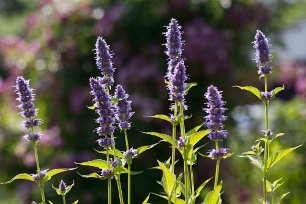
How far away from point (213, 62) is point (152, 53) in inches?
19.9

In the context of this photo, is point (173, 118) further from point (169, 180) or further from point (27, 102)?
point (27, 102)

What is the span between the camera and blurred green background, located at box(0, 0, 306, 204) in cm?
555

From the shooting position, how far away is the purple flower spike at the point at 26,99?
6.78 ft

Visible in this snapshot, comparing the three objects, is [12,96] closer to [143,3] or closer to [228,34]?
[143,3]

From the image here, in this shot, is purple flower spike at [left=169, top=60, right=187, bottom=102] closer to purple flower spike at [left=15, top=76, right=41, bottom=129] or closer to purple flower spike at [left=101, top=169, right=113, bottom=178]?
purple flower spike at [left=101, top=169, right=113, bottom=178]

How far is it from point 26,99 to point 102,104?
23 centimetres

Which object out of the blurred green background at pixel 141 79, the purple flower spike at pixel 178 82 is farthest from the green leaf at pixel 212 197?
the blurred green background at pixel 141 79

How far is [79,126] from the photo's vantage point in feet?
19.2

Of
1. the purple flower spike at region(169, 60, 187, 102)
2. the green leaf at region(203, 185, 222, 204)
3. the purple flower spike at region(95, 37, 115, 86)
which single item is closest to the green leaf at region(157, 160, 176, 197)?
the green leaf at region(203, 185, 222, 204)

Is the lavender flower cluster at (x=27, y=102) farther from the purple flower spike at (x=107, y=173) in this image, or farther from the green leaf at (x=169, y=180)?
the green leaf at (x=169, y=180)

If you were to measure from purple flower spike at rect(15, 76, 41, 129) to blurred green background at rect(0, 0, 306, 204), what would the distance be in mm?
3124

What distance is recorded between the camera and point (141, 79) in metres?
5.55

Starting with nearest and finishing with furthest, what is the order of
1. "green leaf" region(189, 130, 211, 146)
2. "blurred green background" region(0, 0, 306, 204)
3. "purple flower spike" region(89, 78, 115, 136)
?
1. "purple flower spike" region(89, 78, 115, 136)
2. "green leaf" region(189, 130, 211, 146)
3. "blurred green background" region(0, 0, 306, 204)

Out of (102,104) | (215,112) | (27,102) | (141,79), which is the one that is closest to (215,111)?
(215,112)
